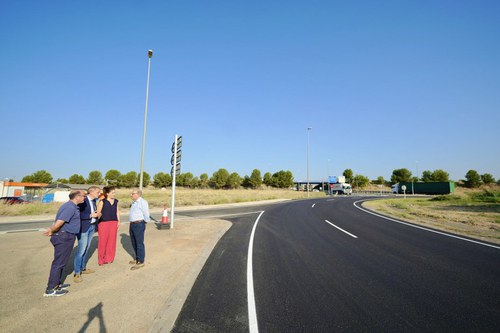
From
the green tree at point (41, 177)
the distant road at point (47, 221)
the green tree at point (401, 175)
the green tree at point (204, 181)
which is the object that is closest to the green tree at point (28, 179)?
the green tree at point (41, 177)

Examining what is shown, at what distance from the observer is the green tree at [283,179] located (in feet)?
292

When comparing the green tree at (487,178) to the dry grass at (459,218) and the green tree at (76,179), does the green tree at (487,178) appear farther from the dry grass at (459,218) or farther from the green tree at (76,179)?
the green tree at (76,179)

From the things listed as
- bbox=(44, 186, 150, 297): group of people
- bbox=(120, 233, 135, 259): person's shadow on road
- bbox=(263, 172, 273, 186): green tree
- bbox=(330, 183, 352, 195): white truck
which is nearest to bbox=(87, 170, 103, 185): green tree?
bbox=(263, 172, 273, 186): green tree

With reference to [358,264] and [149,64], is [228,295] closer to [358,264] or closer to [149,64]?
[358,264]

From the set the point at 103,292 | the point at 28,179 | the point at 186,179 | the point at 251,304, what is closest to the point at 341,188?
the point at 186,179

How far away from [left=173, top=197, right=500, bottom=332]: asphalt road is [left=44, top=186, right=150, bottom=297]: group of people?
199 cm

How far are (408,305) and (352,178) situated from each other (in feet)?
332

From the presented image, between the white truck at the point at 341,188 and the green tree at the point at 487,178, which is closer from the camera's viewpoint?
the white truck at the point at 341,188

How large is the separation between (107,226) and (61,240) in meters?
1.51

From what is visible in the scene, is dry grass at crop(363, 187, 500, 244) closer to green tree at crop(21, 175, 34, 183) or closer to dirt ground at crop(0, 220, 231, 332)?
dirt ground at crop(0, 220, 231, 332)

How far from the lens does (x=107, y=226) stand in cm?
586

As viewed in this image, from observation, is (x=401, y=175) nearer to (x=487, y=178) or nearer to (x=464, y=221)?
(x=487, y=178)

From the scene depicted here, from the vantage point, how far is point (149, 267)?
5660 millimetres

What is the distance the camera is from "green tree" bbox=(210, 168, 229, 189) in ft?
271
